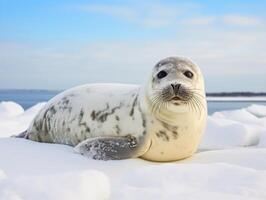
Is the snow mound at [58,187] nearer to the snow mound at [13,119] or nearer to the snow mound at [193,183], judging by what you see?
the snow mound at [193,183]

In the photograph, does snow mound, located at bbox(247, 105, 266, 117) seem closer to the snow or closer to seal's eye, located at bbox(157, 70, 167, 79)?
seal's eye, located at bbox(157, 70, 167, 79)

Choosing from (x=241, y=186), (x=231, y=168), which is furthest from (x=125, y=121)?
(x=241, y=186)

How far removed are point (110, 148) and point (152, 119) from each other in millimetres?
385

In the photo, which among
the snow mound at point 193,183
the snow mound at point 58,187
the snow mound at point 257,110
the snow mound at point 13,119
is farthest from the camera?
the snow mound at point 257,110

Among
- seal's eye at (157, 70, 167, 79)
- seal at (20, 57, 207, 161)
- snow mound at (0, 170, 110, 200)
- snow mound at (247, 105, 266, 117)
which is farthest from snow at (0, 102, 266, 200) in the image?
snow mound at (247, 105, 266, 117)

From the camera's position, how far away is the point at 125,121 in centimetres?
370

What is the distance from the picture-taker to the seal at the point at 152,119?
3.43 metres

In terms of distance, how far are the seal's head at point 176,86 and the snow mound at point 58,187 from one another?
4.61ft

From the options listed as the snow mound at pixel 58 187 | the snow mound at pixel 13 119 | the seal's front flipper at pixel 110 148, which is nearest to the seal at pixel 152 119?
the seal's front flipper at pixel 110 148

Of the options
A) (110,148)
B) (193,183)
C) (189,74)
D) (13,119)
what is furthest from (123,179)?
(13,119)

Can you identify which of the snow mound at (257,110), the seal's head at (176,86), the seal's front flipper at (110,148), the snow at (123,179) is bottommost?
the snow mound at (257,110)

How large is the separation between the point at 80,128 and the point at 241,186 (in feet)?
6.84

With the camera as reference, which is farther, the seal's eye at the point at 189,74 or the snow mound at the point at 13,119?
the snow mound at the point at 13,119

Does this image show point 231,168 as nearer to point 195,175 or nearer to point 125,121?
point 195,175
